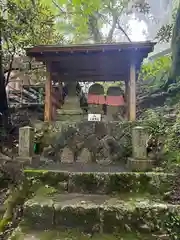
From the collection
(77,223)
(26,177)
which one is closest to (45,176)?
(26,177)

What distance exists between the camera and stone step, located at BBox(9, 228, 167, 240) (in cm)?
307

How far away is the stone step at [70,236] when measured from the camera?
307 centimetres

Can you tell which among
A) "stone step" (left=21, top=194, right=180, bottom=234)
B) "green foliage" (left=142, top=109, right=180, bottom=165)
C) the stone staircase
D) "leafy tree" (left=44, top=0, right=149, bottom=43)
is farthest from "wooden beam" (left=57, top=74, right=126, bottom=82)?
"stone step" (left=21, top=194, right=180, bottom=234)

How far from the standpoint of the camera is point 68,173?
434cm

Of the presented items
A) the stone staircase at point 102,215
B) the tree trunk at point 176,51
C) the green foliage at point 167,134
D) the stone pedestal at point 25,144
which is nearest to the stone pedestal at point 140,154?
the green foliage at point 167,134

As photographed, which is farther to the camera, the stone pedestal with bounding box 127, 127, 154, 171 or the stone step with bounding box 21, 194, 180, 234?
the stone pedestal with bounding box 127, 127, 154, 171

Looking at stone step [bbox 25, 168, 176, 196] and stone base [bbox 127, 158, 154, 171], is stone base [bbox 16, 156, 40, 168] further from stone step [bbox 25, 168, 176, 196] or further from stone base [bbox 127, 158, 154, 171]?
stone base [bbox 127, 158, 154, 171]

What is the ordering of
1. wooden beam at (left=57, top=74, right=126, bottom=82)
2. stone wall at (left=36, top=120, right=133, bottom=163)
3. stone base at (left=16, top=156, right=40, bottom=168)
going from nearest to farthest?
stone base at (left=16, top=156, right=40, bottom=168) < stone wall at (left=36, top=120, right=133, bottom=163) < wooden beam at (left=57, top=74, right=126, bottom=82)

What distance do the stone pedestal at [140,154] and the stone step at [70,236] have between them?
1783 millimetres

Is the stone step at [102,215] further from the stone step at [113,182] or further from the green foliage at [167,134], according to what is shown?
the green foliage at [167,134]

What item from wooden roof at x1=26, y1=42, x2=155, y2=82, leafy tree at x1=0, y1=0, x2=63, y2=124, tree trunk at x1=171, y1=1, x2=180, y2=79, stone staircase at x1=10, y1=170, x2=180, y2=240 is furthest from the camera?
tree trunk at x1=171, y1=1, x2=180, y2=79

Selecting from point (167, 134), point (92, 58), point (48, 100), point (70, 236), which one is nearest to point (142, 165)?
point (167, 134)

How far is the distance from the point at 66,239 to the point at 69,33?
535 inches

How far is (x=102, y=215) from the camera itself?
3.34 metres
